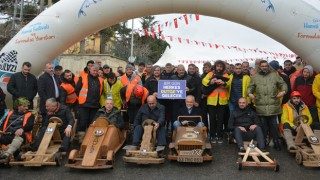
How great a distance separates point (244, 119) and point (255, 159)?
121 centimetres

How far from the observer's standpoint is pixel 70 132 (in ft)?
21.6

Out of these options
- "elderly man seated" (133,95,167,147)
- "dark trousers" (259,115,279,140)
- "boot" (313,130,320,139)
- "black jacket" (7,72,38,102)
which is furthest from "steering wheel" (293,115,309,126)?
"black jacket" (7,72,38,102)

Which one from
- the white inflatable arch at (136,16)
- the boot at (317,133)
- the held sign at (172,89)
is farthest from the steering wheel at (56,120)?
the boot at (317,133)

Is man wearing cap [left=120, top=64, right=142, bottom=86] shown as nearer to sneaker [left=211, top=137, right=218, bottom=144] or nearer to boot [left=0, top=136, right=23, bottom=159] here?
sneaker [left=211, top=137, right=218, bottom=144]

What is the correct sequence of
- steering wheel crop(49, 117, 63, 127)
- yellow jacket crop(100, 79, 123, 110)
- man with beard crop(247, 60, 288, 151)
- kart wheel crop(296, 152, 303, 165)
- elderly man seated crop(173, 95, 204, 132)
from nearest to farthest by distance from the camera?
kart wheel crop(296, 152, 303, 165) < steering wheel crop(49, 117, 63, 127) < man with beard crop(247, 60, 288, 151) < elderly man seated crop(173, 95, 204, 132) < yellow jacket crop(100, 79, 123, 110)

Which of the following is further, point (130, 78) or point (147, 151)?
point (130, 78)

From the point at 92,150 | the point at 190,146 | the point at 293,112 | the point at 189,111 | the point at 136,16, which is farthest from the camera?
the point at 136,16

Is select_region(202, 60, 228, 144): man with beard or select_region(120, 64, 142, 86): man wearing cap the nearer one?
select_region(202, 60, 228, 144): man with beard

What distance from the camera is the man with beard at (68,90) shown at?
781 cm

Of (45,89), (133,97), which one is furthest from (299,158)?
(45,89)

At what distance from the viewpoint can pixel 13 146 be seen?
20.5ft

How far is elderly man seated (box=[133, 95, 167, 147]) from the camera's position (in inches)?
266

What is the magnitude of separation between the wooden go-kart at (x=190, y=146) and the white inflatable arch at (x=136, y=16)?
2.58m

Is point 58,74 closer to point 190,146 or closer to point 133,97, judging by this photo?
point 133,97
